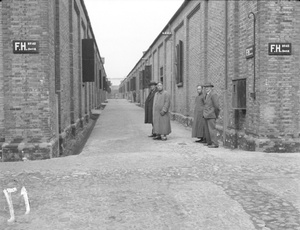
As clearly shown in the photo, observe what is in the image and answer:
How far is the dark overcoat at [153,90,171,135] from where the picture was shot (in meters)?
10.8

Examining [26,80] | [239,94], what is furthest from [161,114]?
[26,80]

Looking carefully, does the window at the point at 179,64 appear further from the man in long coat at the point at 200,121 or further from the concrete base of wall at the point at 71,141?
the man in long coat at the point at 200,121

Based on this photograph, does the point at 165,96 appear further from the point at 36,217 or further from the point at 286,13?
the point at 36,217

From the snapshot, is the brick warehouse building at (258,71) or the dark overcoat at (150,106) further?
the dark overcoat at (150,106)

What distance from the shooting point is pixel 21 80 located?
761 cm

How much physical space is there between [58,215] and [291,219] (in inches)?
104

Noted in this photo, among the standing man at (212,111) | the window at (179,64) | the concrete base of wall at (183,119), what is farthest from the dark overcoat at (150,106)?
the window at (179,64)

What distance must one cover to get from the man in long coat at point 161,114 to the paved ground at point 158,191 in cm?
243

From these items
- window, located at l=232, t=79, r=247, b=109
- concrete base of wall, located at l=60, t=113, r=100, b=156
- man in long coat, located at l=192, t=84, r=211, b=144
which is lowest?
concrete base of wall, located at l=60, t=113, r=100, b=156

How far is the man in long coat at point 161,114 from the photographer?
10.8 metres

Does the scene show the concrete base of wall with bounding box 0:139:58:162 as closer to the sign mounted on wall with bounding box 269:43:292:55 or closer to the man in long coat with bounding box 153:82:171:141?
the man in long coat with bounding box 153:82:171:141

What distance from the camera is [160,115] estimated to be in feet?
36.0

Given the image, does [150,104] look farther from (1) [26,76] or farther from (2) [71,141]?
(1) [26,76]

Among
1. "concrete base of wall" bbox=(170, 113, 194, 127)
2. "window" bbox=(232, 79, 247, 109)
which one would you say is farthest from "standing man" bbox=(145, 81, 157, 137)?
"window" bbox=(232, 79, 247, 109)
